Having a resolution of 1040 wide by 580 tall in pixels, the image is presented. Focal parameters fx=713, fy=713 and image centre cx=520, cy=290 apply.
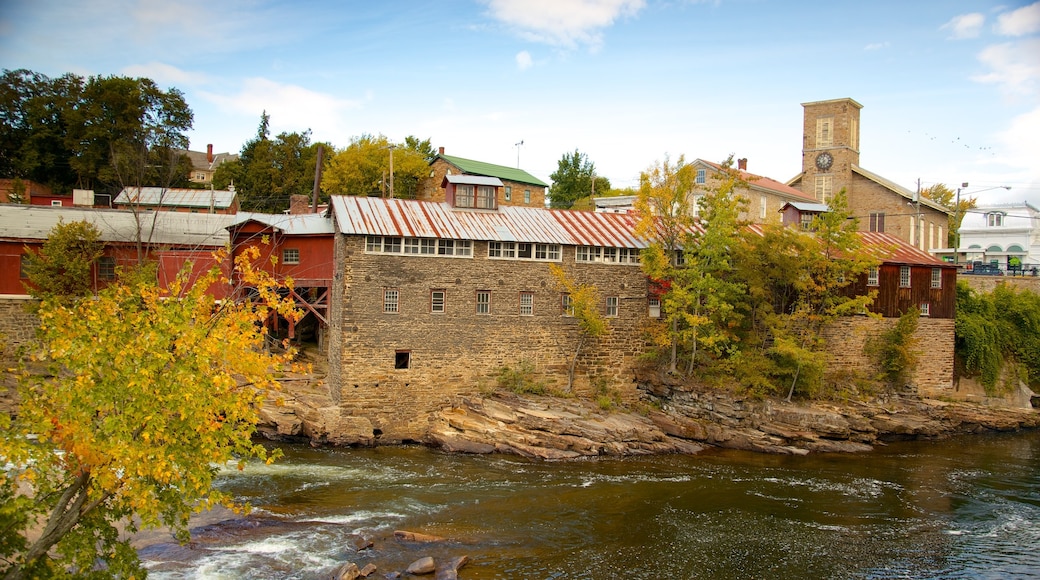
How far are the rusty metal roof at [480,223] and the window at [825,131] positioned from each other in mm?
24327

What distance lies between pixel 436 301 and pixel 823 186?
35.6 m

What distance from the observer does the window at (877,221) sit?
50.9m

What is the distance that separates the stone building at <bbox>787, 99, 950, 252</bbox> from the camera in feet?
165

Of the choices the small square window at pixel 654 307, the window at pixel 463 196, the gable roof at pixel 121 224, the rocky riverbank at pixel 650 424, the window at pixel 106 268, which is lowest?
the rocky riverbank at pixel 650 424

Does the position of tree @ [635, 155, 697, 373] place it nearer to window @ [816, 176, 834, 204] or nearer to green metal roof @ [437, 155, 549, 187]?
green metal roof @ [437, 155, 549, 187]

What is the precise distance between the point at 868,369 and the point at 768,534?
18962mm

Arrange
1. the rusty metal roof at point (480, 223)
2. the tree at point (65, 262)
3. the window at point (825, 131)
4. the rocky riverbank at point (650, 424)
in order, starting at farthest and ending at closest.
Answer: the window at point (825, 131) < the tree at point (65, 262) < the rusty metal roof at point (480, 223) < the rocky riverbank at point (650, 424)

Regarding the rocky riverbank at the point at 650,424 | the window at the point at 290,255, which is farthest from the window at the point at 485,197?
the rocky riverbank at the point at 650,424

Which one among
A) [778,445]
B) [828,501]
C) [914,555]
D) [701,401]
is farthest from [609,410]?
[914,555]

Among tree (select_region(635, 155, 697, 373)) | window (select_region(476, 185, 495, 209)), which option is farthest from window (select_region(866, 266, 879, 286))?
window (select_region(476, 185, 495, 209))

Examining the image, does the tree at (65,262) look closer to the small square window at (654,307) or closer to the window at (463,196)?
the window at (463,196)

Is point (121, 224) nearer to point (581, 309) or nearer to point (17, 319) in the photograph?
point (17, 319)

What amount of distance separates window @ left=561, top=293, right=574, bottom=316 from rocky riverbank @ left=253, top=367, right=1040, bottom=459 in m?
4.08

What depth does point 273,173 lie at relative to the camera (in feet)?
189
